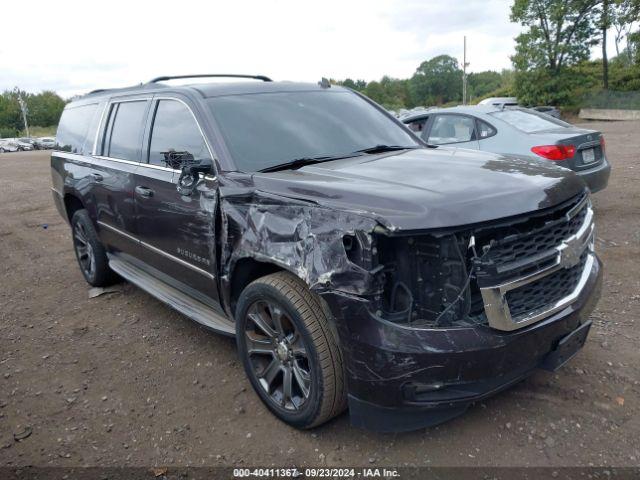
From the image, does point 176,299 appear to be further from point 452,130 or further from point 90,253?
point 452,130

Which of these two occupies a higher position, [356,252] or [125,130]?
[125,130]

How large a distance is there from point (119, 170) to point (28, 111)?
107 metres

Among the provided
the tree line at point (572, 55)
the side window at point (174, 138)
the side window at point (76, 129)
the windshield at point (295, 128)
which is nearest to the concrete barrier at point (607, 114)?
the tree line at point (572, 55)

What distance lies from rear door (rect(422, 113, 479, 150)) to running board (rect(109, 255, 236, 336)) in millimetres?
4230

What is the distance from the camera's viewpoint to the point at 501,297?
2395mm

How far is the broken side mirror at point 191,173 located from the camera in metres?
3.31

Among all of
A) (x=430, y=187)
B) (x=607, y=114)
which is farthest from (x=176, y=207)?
(x=607, y=114)

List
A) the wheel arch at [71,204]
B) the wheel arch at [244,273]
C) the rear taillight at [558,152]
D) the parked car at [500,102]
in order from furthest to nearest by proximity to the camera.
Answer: the parked car at [500,102] < the rear taillight at [558,152] < the wheel arch at [71,204] < the wheel arch at [244,273]

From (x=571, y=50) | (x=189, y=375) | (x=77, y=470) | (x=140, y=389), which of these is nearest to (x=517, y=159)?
(x=189, y=375)

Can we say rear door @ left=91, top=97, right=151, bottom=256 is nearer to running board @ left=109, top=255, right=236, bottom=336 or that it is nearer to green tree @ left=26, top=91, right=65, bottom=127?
running board @ left=109, top=255, right=236, bottom=336

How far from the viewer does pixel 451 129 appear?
743 centimetres

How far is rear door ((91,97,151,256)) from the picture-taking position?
4273 millimetres

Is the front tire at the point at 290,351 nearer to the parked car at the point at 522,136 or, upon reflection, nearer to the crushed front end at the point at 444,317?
the crushed front end at the point at 444,317

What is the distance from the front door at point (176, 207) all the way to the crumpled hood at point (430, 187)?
21.5 inches
